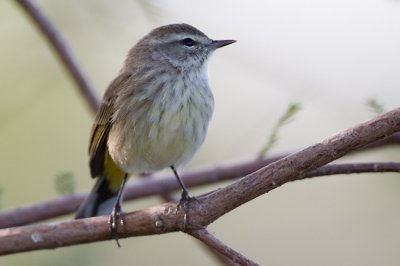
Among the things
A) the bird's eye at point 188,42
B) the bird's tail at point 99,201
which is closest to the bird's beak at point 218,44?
the bird's eye at point 188,42

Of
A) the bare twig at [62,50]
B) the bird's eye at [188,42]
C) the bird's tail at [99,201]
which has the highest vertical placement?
the bare twig at [62,50]

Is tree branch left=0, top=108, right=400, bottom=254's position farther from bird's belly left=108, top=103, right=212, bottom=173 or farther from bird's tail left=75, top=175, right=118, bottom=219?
bird's tail left=75, top=175, right=118, bottom=219

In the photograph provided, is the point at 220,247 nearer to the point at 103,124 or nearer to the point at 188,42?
the point at 103,124

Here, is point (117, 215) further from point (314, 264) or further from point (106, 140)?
point (314, 264)

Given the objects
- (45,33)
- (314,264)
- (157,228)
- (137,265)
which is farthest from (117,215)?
(314,264)

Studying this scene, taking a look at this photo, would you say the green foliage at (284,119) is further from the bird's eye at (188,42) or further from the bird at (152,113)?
the bird's eye at (188,42)

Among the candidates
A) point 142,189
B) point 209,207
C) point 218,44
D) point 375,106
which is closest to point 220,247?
point 209,207

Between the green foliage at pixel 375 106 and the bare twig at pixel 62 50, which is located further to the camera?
the bare twig at pixel 62 50
